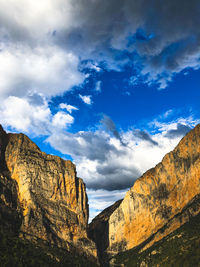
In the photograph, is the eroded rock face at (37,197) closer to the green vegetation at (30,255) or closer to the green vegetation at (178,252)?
the green vegetation at (30,255)

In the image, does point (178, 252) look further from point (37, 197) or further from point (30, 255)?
point (37, 197)

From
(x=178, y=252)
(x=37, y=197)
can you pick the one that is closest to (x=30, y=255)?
(x=37, y=197)

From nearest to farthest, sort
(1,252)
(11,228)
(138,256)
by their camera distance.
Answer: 1. (1,252)
2. (11,228)
3. (138,256)

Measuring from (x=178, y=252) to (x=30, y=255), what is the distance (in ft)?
248

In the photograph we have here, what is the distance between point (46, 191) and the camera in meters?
185

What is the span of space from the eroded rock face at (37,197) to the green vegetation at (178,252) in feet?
131

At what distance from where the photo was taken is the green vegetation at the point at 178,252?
12681 centimetres

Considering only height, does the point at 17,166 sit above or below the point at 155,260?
above

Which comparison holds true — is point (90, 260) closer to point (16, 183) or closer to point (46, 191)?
point (46, 191)

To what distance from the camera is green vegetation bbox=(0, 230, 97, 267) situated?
105 metres

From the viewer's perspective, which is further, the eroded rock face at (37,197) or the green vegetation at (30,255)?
the eroded rock face at (37,197)

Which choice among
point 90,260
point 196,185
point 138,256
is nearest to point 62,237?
point 90,260

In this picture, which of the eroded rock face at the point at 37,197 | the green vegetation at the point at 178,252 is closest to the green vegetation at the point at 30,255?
the eroded rock face at the point at 37,197

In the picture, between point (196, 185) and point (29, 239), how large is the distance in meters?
121
